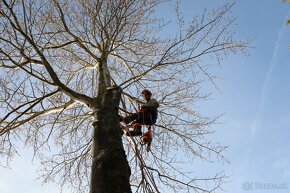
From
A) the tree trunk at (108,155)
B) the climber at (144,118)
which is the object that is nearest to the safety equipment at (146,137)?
the climber at (144,118)

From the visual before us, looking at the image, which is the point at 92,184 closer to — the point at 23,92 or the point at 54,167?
the point at 23,92

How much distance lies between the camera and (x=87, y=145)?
6109mm

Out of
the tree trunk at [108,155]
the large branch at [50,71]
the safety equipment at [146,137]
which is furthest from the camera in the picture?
the safety equipment at [146,137]

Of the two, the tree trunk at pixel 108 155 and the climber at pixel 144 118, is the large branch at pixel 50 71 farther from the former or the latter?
the climber at pixel 144 118

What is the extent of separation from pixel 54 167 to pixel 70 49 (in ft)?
7.41

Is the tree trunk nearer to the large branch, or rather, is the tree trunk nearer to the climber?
the large branch

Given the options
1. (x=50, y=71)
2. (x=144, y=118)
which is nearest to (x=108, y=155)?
(x=50, y=71)

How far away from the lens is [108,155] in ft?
10.7

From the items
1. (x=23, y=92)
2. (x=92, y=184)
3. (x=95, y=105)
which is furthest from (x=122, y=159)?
(x=23, y=92)

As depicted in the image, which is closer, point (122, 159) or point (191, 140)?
point (122, 159)

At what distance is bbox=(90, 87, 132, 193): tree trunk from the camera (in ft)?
9.88

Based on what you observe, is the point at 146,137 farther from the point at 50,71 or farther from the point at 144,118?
the point at 50,71

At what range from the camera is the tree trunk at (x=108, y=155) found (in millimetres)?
3012

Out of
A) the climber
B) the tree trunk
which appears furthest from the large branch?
the climber
